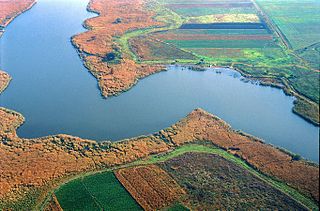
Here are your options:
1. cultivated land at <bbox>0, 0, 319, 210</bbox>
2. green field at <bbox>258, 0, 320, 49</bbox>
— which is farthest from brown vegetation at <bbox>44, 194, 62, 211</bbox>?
green field at <bbox>258, 0, 320, 49</bbox>

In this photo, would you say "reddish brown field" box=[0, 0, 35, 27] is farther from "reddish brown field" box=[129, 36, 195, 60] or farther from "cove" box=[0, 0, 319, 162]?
"reddish brown field" box=[129, 36, 195, 60]

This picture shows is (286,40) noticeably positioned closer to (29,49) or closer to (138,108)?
(138,108)

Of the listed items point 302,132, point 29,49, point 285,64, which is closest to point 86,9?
point 29,49

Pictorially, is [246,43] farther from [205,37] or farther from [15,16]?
[15,16]

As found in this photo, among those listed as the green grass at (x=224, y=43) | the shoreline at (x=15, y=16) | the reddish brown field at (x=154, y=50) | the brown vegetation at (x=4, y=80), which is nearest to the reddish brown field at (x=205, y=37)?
the green grass at (x=224, y=43)

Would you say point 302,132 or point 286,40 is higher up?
point 286,40

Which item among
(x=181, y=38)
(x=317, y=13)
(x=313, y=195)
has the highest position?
(x=317, y=13)

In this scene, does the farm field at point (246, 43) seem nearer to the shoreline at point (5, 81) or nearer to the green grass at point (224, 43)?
the green grass at point (224, 43)
